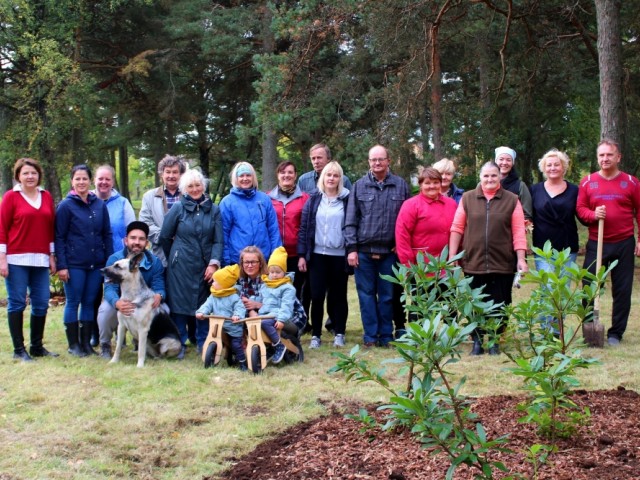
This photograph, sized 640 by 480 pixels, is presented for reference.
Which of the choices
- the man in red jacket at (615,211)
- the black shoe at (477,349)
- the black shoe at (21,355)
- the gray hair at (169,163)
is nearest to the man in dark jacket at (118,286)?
the black shoe at (21,355)

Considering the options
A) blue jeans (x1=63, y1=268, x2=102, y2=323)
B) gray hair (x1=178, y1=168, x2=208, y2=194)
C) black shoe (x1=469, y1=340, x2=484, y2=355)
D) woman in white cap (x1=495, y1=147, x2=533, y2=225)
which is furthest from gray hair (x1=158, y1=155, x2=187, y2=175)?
black shoe (x1=469, y1=340, x2=484, y2=355)

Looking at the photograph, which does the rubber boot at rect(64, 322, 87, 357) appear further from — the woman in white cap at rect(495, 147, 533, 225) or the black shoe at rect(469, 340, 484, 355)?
the woman in white cap at rect(495, 147, 533, 225)

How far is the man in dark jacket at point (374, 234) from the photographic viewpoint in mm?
7059

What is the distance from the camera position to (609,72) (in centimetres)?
984

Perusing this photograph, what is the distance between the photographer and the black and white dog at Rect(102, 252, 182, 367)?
21.3 ft

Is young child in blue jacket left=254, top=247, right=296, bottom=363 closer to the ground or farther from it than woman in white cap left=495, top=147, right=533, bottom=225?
closer to the ground

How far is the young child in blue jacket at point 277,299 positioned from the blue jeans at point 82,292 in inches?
66.9

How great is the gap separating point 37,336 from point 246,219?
92.2 inches

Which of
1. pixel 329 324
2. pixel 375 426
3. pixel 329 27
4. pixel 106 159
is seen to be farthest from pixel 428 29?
pixel 106 159

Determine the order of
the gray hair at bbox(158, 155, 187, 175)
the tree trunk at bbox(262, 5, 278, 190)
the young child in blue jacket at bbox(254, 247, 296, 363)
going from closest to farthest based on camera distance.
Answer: the young child in blue jacket at bbox(254, 247, 296, 363)
the gray hair at bbox(158, 155, 187, 175)
the tree trunk at bbox(262, 5, 278, 190)

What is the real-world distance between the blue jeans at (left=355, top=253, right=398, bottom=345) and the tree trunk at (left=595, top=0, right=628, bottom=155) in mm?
4516

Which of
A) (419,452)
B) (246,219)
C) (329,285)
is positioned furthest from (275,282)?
(419,452)

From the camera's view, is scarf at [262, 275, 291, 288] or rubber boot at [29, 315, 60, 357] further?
rubber boot at [29, 315, 60, 357]

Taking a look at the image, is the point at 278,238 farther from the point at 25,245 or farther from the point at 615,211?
the point at 615,211
